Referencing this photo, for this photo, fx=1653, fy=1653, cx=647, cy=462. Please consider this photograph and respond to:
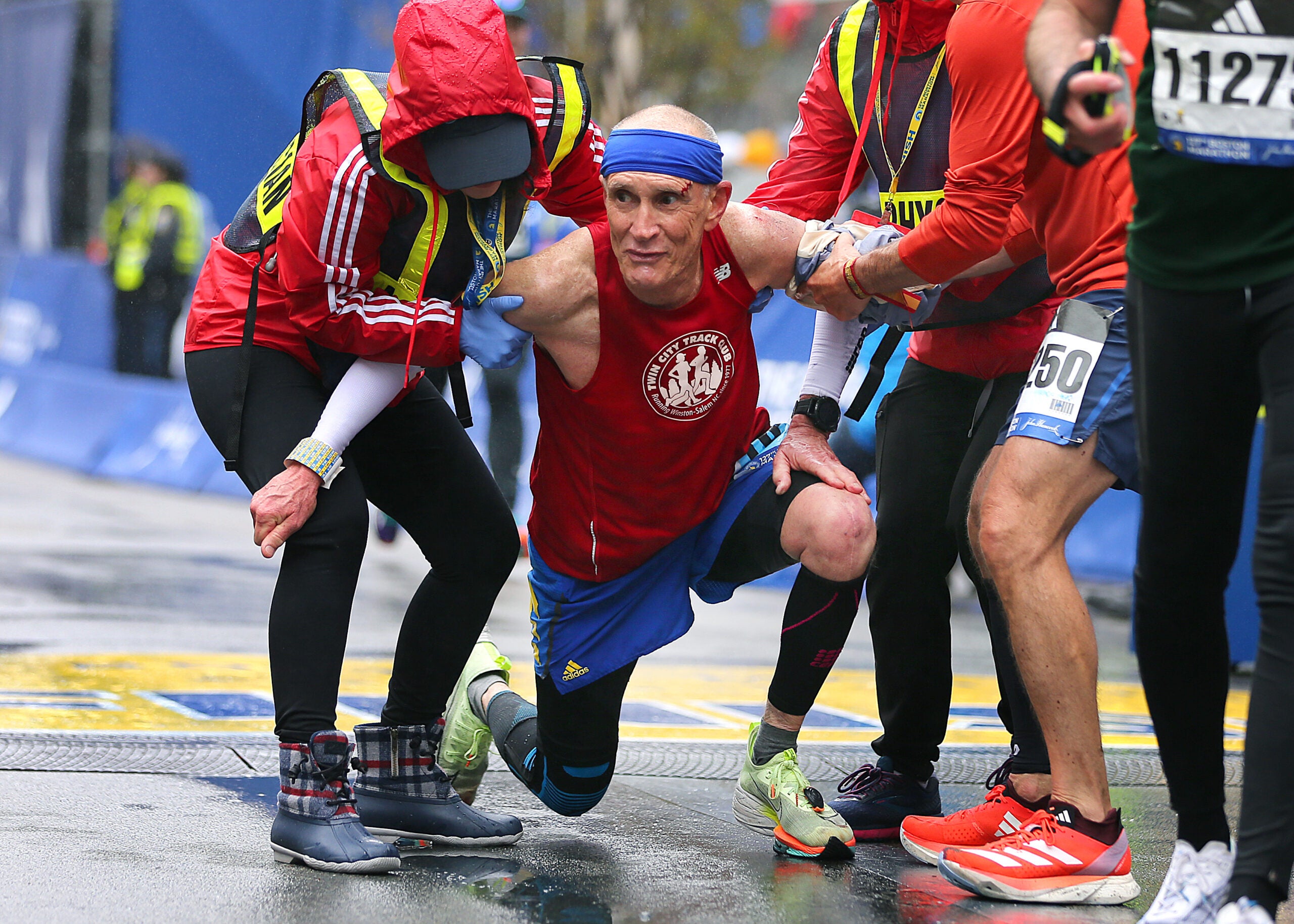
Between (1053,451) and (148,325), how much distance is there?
13.1m

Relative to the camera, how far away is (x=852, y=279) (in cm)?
386

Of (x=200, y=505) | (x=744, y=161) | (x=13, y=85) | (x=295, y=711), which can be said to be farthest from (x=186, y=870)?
(x=744, y=161)

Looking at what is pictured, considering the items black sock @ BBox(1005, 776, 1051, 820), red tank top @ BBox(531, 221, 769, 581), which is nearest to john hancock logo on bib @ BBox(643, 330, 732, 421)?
red tank top @ BBox(531, 221, 769, 581)

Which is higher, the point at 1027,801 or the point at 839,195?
the point at 839,195

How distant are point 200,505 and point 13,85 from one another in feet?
32.8

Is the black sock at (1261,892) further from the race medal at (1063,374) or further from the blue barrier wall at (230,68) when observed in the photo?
the blue barrier wall at (230,68)

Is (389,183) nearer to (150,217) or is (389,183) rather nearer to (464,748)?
(464,748)

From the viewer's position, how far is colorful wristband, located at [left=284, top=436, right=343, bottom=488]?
358cm

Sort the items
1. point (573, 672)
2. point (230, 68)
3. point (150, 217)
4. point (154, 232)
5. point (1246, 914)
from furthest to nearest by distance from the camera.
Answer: point (230, 68) < point (150, 217) < point (154, 232) < point (573, 672) < point (1246, 914)

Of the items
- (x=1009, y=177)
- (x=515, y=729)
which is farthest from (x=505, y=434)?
(x=1009, y=177)

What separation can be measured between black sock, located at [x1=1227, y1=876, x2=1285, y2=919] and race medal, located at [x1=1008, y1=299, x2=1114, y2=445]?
1.03 meters

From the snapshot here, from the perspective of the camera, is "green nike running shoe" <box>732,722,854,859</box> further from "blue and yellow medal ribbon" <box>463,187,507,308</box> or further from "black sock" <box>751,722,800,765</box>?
"blue and yellow medal ribbon" <box>463,187,507,308</box>

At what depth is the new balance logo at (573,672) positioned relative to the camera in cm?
398

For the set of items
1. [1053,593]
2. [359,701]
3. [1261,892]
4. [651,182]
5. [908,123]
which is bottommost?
[359,701]
